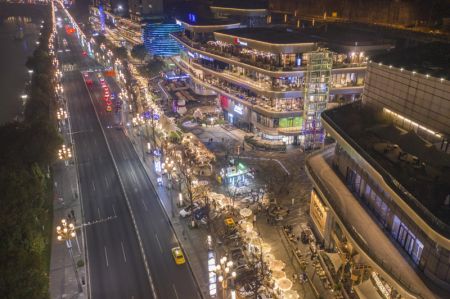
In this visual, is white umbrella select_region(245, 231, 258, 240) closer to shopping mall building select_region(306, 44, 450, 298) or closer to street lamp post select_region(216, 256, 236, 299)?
street lamp post select_region(216, 256, 236, 299)

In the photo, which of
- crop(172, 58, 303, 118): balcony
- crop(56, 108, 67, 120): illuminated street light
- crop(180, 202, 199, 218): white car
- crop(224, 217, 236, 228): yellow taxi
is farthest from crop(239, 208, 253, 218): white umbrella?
crop(56, 108, 67, 120): illuminated street light

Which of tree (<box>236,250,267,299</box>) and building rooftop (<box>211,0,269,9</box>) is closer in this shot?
tree (<box>236,250,267,299</box>)

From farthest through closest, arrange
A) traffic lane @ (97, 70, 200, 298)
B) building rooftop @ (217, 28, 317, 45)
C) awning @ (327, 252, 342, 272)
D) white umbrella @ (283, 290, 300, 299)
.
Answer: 1. building rooftop @ (217, 28, 317, 45)
2. traffic lane @ (97, 70, 200, 298)
3. awning @ (327, 252, 342, 272)
4. white umbrella @ (283, 290, 300, 299)

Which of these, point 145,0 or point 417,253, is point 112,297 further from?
point 145,0

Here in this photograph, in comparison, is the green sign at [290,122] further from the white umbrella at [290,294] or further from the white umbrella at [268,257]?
the white umbrella at [290,294]

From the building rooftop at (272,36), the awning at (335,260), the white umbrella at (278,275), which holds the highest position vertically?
the building rooftop at (272,36)

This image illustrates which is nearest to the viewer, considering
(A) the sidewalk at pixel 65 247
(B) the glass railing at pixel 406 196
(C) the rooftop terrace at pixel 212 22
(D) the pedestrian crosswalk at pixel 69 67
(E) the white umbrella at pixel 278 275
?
(B) the glass railing at pixel 406 196

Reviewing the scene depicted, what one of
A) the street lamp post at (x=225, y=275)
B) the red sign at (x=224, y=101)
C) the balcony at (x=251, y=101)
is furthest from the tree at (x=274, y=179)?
the red sign at (x=224, y=101)
